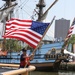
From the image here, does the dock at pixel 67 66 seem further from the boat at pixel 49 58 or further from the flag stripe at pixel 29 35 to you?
the flag stripe at pixel 29 35

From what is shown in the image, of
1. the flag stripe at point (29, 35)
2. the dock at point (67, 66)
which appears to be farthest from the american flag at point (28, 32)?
the dock at point (67, 66)

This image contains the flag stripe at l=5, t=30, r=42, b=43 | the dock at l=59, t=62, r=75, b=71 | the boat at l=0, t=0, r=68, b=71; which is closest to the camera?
the flag stripe at l=5, t=30, r=42, b=43

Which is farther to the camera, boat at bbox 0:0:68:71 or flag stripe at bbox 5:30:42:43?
boat at bbox 0:0:68:71

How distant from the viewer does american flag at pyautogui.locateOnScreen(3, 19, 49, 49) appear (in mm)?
11406

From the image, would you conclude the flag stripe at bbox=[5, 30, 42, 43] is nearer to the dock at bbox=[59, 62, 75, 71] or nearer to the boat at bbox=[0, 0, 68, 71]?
the boat at bbox=[0, 0, 68, 71]

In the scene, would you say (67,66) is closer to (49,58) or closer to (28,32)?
(49,58)

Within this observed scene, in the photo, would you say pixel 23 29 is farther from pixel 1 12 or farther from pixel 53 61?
pixel 53 61

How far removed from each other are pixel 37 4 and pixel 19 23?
4548cm

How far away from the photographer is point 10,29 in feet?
40.5

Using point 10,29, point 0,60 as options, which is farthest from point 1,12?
point 10,29

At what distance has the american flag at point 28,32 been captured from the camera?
11.4m

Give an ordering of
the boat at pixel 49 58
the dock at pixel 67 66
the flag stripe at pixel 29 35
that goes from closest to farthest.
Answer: the flag stripe at pixel 29 35 < the boat at pixel 49 58 < the dock at pixel 67 66

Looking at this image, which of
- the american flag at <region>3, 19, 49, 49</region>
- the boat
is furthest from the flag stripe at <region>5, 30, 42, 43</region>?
the boat

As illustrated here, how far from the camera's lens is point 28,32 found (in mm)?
11445
